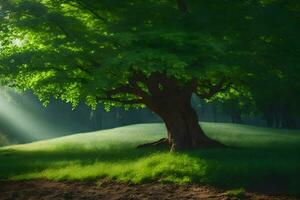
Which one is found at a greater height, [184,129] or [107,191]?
[184,129]

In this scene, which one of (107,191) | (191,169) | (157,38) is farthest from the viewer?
(191,169)

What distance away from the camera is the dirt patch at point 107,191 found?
17.0 metres

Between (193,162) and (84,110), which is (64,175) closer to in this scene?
(193,162)

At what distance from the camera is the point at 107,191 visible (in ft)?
61.0

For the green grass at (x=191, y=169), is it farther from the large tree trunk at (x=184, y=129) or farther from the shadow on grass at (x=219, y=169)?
the large tree trunk at (x=184, y=129)

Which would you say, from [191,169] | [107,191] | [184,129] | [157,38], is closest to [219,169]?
[191,169]

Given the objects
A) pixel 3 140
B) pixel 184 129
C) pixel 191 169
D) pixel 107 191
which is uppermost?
pixel 184 129

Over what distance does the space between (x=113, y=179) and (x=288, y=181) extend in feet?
25.3

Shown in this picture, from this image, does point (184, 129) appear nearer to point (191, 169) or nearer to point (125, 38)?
point (191, 169)

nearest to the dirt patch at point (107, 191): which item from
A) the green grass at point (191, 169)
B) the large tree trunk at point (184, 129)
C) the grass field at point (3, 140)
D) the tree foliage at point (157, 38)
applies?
the green grass at point (191, 169)

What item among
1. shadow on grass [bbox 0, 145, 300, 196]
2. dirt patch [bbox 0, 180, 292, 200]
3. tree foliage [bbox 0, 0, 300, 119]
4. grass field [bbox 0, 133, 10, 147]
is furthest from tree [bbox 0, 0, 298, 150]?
grass field [bbox 0, 133, 10, 147]

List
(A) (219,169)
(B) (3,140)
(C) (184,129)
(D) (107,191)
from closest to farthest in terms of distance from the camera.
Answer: (D) (107,191), (A) (219,169), (C) (184,129), (B) (3,140)

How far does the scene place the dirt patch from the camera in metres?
17.0

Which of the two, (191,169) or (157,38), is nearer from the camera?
(157,38)
